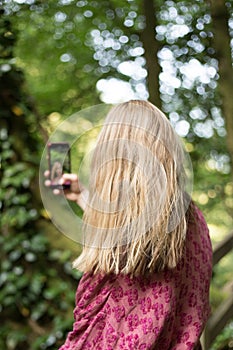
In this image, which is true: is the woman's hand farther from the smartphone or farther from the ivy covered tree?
the ivy covered tree

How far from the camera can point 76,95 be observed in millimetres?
7824

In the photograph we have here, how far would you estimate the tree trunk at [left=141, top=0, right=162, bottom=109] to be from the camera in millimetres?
5699

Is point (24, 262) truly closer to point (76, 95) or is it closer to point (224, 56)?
point (224, 56)

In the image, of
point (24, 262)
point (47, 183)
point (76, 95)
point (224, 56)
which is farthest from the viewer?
point (76, 95)

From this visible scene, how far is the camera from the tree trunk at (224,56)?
5.03m

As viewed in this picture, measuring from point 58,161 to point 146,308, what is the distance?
24.1 inches

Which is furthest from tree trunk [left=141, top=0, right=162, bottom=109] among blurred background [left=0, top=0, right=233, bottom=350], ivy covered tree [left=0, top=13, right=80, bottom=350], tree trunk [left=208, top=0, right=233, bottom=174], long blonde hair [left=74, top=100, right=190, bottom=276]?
long blonde hair [left=74, top=100, right=190, bottom=276]

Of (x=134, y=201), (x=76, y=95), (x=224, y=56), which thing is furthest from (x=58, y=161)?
(x=76, y=95)

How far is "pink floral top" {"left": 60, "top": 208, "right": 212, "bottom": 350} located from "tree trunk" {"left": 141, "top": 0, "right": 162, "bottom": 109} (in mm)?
3821

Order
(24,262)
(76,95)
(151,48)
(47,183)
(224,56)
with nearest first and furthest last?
1. (47,183)
2. (24,262)
3. (224,56)
4. (151,48)
5. (76,95)

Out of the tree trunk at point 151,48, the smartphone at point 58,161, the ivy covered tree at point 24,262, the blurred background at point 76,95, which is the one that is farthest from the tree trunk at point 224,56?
the smartphone at point 58,161

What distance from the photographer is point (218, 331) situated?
3.48m

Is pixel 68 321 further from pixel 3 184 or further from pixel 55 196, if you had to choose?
pixel 55 196

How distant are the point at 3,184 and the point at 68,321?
0.92 metres
